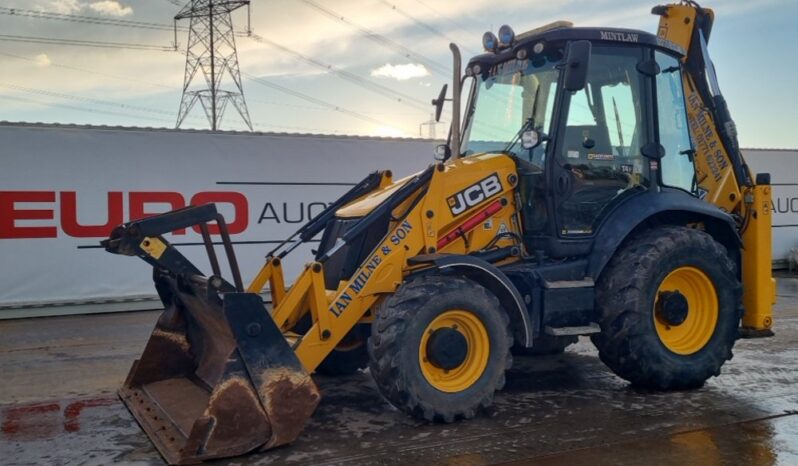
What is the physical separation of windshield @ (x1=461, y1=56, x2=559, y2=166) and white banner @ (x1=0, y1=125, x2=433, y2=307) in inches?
236

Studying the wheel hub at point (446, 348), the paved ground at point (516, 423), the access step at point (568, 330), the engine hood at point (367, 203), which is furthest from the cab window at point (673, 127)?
the wheel hub at point (446, 348)

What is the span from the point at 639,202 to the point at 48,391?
5.10m

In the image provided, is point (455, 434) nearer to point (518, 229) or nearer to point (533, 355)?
point (518, 229)

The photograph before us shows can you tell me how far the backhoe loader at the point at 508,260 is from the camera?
201 inches

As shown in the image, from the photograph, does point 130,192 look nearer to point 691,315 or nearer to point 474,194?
point 474,194

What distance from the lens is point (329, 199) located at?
12750mm

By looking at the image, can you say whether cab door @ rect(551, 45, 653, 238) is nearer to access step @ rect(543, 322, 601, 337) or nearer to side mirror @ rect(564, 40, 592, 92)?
side mirror @ rect(564, 40, 592, 92)

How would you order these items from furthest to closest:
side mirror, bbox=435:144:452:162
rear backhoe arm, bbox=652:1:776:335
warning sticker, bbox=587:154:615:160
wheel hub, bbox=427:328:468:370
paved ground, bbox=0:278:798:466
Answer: side mirror, bbox=435:144:452:162 → rear backhoe arm, bbox=652:1:776:335 → warning sticker, bbox=587:154:615:160 → wheel hub, bbox=427:328:468:370 → paved ground, bbox=0:278:798:466

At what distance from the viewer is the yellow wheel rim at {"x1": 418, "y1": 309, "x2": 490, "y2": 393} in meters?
5.35

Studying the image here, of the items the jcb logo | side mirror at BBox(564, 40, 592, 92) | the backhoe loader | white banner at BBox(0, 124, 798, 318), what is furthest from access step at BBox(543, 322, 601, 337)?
white banner at BBox(0, 124, 798, 318)

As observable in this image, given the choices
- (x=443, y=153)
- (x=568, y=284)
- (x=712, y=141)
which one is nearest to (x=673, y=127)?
(x=712, y=141)

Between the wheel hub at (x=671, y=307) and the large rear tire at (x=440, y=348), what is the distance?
141 cm

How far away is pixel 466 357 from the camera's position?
546 centimetres

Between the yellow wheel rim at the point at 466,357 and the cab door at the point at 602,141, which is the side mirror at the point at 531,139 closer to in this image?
the cab door at the point at 602,141
